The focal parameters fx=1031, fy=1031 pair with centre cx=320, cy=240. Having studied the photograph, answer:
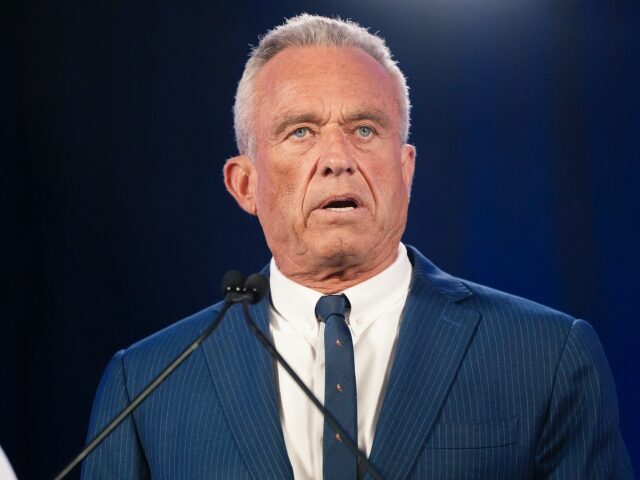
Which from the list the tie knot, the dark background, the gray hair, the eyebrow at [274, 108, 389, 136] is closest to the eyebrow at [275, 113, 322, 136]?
the eyebrow at [274, 108, 389, 136]

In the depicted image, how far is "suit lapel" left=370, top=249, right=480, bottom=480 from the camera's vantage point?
75.1 inches

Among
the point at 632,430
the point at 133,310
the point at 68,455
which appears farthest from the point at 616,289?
the point at 68,455

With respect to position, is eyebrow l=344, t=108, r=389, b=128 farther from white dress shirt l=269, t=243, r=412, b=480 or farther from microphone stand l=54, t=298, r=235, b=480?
microphone stand l=54, t=298, r=235, b=480

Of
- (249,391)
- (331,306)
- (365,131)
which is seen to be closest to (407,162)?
(365,131)

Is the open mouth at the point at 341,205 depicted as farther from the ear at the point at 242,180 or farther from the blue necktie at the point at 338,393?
the ear at the point at 242,180

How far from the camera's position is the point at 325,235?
2102mm

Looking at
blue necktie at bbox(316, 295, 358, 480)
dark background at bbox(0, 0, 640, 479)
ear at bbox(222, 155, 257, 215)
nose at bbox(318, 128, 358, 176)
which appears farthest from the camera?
dark background at bbox(0, 0, 640, 479)

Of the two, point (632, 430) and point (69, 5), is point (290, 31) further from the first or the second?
point (632, 430)

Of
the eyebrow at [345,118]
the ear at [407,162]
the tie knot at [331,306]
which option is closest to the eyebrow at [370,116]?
the eyebrow at [345,118]

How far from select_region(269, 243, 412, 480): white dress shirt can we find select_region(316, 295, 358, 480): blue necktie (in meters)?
0.05

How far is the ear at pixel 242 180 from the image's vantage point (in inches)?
92.7

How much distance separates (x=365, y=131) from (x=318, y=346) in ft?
1.51

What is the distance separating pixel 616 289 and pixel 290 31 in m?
1.03

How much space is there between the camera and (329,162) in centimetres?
209
